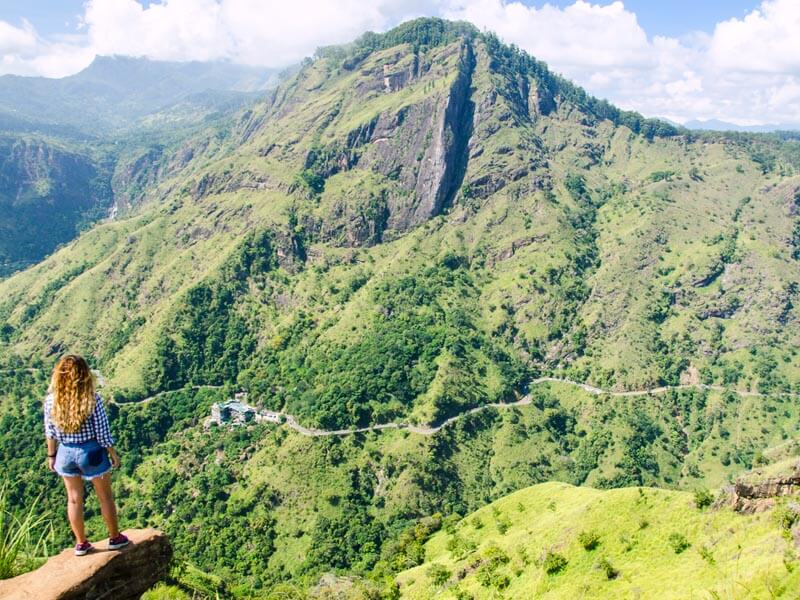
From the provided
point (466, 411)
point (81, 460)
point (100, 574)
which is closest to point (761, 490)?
point (100, 574)

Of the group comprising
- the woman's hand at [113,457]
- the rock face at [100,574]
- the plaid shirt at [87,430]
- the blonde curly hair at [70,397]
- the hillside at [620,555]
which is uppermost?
the blonde curly hair at [70,397]

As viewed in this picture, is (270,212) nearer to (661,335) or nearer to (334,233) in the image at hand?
(334,233)

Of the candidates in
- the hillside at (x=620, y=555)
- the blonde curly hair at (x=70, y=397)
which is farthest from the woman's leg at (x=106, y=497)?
the hillside at (x=620, y=555)

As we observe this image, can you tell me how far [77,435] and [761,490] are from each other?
45079 millimetres

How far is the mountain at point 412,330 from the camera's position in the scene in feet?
348

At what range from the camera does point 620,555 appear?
44.3 m

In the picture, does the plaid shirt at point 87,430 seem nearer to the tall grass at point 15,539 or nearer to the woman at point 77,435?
the woman at point 77,435

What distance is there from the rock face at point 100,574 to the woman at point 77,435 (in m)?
0.66

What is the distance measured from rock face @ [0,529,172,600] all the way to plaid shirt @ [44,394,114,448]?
3490 millimetres

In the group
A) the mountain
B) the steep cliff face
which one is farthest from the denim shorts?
the steep cliff face

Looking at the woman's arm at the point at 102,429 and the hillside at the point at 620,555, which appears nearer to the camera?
the woman's arm at the point at 102,429

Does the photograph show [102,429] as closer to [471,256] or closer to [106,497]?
[106,497]

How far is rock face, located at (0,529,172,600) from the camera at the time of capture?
13.7 m

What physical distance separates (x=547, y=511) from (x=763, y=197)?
151 m
